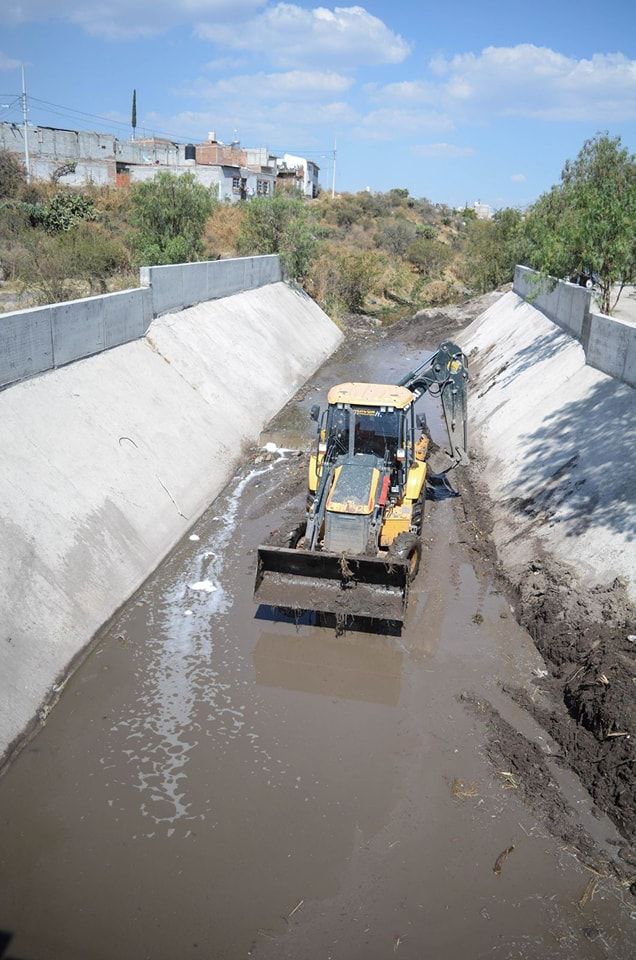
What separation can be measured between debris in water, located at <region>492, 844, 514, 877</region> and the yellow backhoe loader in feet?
10.1

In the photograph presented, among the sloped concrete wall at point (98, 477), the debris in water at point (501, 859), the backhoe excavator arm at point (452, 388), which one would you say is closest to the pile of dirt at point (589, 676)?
the debris in water at point (501, 859)

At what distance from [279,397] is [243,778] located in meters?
16.4

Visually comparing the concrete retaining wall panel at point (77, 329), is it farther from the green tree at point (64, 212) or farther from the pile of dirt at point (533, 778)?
the green tree at point (64, 212)

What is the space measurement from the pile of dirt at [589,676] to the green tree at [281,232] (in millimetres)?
26573

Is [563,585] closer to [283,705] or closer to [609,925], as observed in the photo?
[283,705]

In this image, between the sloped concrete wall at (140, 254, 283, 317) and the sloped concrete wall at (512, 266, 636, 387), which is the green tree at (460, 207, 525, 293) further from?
the sloped concrete wall at (512, 266, 636, 387)

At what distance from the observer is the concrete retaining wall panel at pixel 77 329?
12639 millimetres

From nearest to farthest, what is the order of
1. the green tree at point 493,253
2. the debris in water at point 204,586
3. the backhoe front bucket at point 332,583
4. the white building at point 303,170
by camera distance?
the backhoe front bucket at point 332,583 < the debris in water at point 204,586 < the green tree at point 493,253 < the white building at point 303,170

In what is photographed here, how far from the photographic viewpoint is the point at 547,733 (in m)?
8.02

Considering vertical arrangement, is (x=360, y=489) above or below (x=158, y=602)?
above

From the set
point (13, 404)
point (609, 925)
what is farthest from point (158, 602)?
point (609, 925)

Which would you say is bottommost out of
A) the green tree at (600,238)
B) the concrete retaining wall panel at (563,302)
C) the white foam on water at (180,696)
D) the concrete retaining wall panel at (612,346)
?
the white foam on water at (180,696)

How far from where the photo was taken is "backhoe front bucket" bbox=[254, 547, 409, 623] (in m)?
9.14

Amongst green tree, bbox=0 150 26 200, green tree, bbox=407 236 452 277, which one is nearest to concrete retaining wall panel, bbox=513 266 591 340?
green tree, bbox=0 150 26 200
